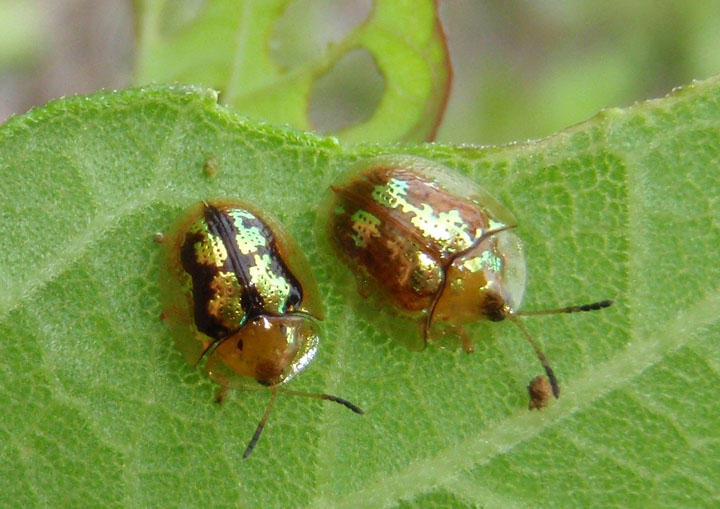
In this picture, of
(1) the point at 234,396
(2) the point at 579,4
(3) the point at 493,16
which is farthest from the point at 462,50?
(1) the point at 234,396

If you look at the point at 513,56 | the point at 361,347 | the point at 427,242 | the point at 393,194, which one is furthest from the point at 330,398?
the point at 513,56

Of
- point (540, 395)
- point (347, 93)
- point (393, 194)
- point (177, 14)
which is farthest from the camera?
point (347, 93)

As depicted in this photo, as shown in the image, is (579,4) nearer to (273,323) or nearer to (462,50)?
(462,50)

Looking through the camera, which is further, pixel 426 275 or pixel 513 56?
pixel 513 56

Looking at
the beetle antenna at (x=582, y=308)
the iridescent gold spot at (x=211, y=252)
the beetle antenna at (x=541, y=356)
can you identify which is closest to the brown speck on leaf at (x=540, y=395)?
the beetle antenna at (x=541, y=356)

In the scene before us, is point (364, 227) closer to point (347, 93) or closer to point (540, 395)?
point (540, 395)

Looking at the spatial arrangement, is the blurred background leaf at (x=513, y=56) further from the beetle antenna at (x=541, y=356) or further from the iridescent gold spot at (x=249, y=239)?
the beetle antenna at (x=541, y=356)
